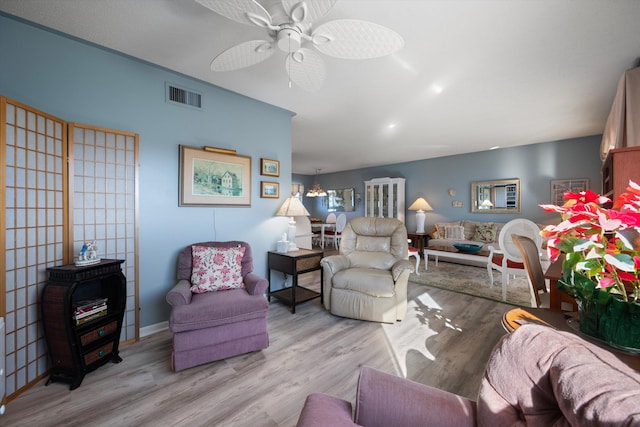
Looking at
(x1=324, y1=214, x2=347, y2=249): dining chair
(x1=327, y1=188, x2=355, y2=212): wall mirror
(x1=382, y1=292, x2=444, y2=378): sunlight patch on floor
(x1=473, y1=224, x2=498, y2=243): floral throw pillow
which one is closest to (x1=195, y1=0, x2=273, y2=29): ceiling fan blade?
(x1=382, y1=292, x2=444, y2=378): sunlight patch on floor

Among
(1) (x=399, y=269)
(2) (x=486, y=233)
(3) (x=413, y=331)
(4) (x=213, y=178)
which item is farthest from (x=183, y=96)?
(2) (x=486, y=233)

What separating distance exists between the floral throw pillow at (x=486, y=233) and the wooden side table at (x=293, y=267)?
3902 mm

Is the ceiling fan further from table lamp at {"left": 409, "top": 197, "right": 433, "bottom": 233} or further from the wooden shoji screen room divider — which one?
table lamp at {"left": 409, "top": 197, "right": 433, "bottom": 233}

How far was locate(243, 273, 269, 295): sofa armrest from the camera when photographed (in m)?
2.12

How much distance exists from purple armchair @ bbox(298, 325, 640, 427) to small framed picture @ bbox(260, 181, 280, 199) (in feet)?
8.31

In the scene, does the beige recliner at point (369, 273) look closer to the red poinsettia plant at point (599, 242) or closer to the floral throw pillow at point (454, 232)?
the red poinsettia plant at point (599, 242)

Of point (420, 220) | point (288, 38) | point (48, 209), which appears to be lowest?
point (420, 220)

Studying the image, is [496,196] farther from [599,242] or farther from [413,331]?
[599,242]

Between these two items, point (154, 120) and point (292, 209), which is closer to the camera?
point (154, 120)

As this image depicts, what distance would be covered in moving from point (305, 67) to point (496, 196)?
5.40 meters

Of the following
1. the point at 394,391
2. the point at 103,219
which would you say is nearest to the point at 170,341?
the point at 103,219

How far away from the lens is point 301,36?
1507mm

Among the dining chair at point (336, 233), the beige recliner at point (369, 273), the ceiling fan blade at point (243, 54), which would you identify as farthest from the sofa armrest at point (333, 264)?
the dining chair at point (336, 233)

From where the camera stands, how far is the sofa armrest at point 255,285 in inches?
83.5
